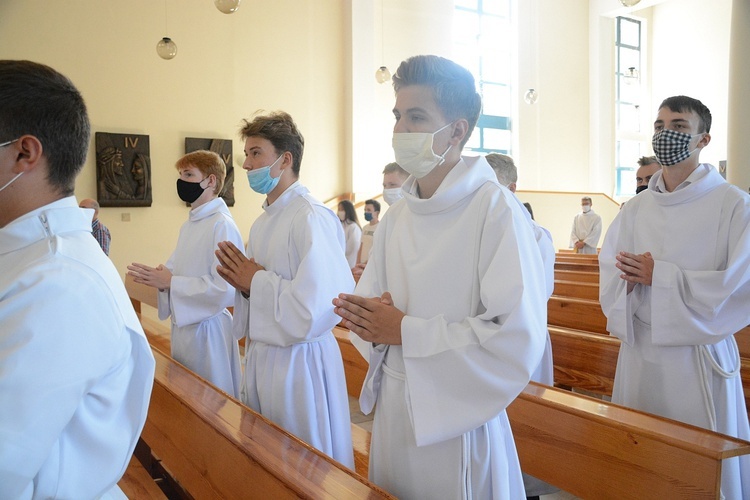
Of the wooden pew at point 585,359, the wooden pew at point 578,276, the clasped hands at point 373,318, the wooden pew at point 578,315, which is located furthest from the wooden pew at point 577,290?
the clasped hands at point 373,318

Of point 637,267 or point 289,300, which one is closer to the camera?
point 289,300

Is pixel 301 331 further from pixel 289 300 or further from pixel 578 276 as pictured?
pixel 578 276

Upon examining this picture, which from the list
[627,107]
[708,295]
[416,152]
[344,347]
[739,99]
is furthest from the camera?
[627,107]

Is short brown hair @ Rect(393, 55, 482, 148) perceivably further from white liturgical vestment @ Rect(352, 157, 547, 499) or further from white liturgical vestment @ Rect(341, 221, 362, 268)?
white liturgical vestment @ Rect(341, 221, 362, 268)

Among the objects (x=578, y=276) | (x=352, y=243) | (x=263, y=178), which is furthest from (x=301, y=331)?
(x=352, y=243)

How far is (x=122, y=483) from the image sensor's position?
2.67 meters

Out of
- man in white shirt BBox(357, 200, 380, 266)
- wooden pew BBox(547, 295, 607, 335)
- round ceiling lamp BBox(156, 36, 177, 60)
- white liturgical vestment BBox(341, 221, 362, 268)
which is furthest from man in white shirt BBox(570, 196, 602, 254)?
round ceiling lamp BBox(156, 36, 177, 60)

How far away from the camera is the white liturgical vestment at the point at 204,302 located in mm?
3371

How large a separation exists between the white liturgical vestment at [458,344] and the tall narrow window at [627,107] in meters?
16.7

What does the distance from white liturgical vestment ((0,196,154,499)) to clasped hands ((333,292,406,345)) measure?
648 millimetres

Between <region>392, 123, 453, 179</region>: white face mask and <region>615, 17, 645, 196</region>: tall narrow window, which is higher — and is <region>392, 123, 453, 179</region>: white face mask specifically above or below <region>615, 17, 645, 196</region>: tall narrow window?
below

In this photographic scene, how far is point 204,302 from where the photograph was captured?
3371 mm

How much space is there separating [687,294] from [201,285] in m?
2.51

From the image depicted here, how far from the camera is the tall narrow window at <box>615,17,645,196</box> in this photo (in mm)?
17125
